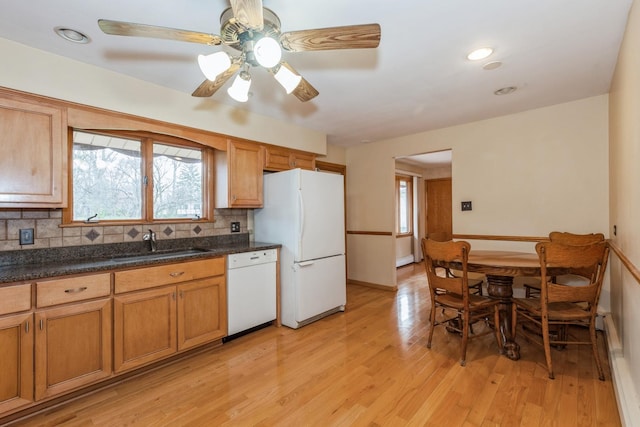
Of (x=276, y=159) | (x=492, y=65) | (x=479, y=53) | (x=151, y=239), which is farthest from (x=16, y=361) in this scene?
(x=492, y=65)

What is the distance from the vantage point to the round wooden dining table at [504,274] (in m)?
2.34

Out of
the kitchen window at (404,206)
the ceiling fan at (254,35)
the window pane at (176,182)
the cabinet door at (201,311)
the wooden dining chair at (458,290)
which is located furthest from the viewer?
the kitchen window at (404,206)

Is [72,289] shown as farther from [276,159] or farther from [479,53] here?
[479,53]

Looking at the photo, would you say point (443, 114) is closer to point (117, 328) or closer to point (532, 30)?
point (532, 30)

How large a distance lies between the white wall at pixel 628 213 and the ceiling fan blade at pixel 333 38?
1.37 m

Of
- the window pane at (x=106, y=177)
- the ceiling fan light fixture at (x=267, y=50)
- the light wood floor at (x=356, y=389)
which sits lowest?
the light wood floor at (x=356, y=389)

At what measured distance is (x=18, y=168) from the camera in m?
1.99

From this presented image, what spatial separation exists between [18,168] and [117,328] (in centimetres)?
125

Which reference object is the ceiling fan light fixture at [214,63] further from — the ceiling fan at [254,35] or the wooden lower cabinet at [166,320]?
the wooden lower cabinet at [166,320]

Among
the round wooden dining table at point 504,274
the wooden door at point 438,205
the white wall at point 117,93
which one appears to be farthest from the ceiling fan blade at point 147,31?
the wooden door at point 438,205

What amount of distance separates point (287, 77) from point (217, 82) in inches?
18.5

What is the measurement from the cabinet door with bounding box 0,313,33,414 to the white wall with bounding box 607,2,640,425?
3.29 metres

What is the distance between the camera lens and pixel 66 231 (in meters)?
2.36

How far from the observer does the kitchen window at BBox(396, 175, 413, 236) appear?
6.77 m
